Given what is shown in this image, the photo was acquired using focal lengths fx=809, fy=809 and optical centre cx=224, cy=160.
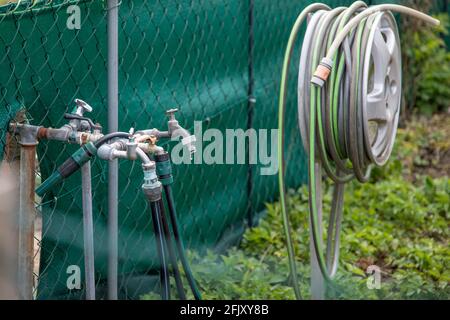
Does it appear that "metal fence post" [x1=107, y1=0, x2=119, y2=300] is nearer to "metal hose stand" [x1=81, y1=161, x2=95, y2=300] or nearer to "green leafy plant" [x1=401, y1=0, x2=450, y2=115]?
"metal hose stand" [x1=81, y1=161, x2=95, y2=300]

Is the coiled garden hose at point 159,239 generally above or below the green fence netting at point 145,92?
below

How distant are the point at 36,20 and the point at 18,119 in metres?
0.36

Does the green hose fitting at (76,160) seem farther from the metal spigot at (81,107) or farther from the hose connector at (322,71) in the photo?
the hose connector at (322,71)

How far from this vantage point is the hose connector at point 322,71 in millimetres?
3172

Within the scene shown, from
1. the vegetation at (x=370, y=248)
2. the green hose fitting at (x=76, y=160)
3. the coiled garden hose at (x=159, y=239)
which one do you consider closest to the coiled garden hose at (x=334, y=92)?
the vegetation at (x=370, y=248)

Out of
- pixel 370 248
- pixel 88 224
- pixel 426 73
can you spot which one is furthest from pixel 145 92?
pixel 426 73

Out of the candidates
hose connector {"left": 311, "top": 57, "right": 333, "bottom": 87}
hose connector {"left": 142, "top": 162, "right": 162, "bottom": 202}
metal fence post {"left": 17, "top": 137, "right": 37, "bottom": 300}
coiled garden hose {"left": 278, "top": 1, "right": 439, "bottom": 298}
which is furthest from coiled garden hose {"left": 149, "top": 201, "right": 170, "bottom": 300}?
hose connector {"left": 311, "top": 57, "right": 333, "bottom": 87}

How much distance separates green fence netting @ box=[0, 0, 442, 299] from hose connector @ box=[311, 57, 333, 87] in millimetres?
784

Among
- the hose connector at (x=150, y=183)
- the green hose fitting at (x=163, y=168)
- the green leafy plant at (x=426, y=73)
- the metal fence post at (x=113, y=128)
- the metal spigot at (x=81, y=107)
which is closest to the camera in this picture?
the hose connector at (x=150, y=183)

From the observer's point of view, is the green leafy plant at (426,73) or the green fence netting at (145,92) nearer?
the green fence netting at (145,92)

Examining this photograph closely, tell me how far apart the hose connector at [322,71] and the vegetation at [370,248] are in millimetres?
1165

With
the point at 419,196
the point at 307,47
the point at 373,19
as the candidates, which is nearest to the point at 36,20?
the point at 307,47

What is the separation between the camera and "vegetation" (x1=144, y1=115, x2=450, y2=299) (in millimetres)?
3926
